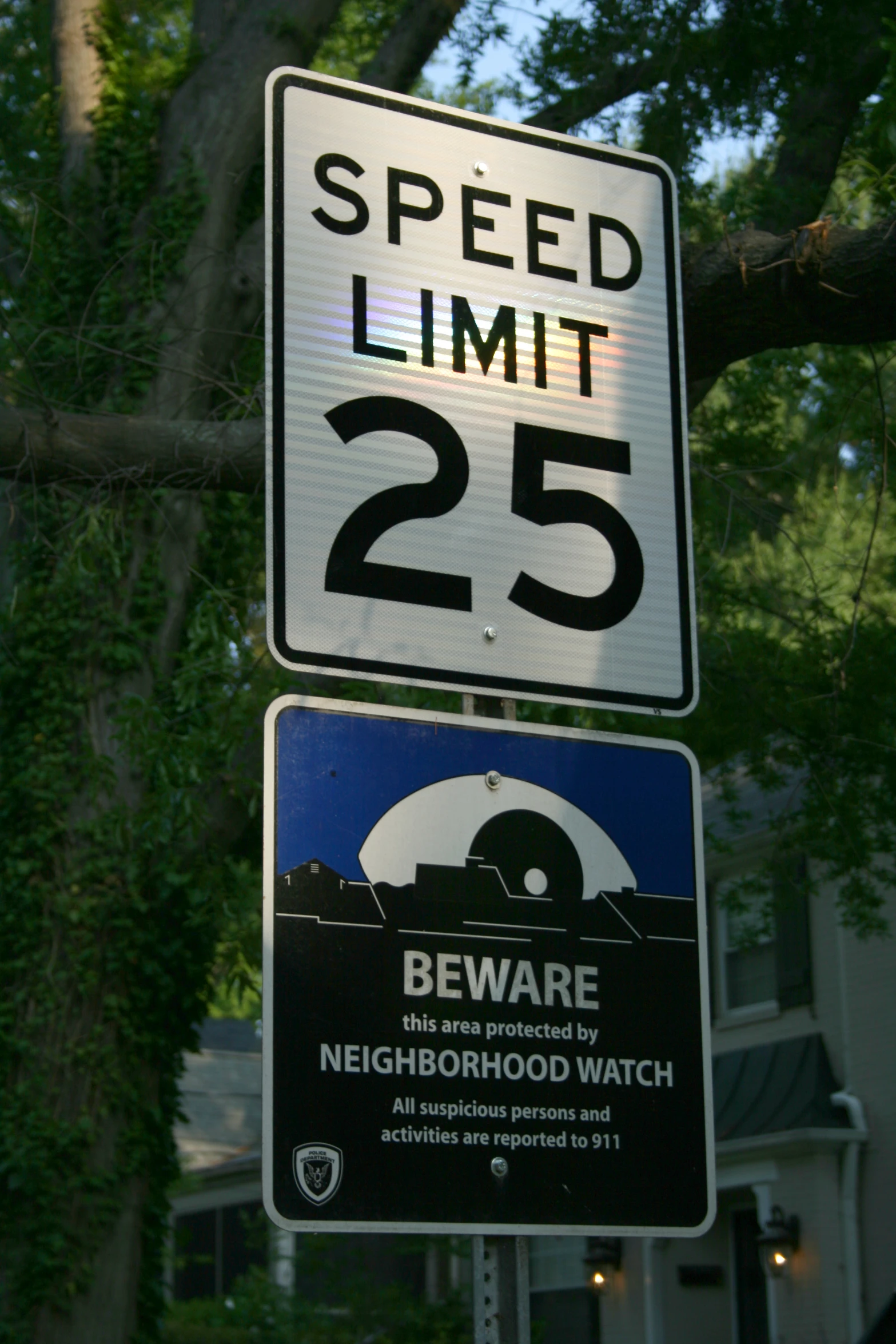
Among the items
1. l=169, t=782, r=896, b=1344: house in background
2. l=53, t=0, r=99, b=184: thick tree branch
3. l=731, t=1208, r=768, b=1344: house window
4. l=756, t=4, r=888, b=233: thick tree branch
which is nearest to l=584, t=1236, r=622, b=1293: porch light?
l=169, t=782, r=896, b=1344: house in background

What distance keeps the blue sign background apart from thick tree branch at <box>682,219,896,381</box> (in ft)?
8.15

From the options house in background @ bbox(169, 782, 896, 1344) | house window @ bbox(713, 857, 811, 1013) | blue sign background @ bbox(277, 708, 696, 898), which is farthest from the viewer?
house window @ bbox(713, 857, 811, 1013)

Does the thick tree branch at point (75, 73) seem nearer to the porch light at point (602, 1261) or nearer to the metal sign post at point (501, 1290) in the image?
the metal sign post at point (501, 1290)

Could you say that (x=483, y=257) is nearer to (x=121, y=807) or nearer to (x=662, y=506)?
(x=662, y=506)

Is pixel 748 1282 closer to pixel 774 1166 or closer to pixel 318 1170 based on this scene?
pixel 774 1166

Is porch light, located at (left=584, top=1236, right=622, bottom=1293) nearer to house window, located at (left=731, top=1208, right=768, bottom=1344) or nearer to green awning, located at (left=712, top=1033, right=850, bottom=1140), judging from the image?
house window, located at (left=731, top=1208, right=768, bottom=1344)

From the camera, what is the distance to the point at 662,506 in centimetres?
259

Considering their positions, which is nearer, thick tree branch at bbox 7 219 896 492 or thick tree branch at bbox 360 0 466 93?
thick tree branch at bbox 7 219 896 492

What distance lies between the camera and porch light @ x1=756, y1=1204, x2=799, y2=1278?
15.6 meters

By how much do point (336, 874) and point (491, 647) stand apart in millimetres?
457

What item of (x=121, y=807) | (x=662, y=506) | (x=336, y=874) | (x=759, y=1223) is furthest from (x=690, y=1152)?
(x=759, y=1223)

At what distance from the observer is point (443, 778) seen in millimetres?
2229

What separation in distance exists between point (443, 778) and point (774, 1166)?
15234mm

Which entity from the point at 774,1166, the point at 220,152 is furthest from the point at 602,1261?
the point at 220,152
